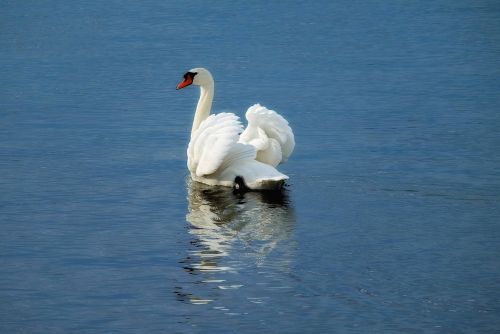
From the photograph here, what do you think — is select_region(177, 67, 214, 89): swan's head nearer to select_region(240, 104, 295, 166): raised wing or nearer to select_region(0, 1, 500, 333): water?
select_region(0, 1, 500, 333): water

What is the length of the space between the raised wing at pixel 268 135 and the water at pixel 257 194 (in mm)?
474

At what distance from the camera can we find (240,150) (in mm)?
14312

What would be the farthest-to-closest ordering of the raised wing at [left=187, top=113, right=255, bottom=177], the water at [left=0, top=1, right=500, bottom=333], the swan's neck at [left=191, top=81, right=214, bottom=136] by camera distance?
the swan's neck at [left=191, top=81, right=214, bottom=136] < the raised wing at [left=187, top=113, right=255, bottom=177] < the water at [left=0, top=1, right=500, bottom=333]

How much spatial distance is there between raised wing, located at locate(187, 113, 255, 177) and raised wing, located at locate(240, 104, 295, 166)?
1.11ft

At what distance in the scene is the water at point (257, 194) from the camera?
1045 centimetres

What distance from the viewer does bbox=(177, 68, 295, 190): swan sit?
14.2m

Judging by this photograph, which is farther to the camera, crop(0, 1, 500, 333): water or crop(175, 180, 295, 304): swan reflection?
crop(175, 180, 295, 304): swan reflection

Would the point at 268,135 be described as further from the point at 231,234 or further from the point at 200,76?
the point at 231,234

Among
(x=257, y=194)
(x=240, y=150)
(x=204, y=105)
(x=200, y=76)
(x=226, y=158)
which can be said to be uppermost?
(x=200, y=76)

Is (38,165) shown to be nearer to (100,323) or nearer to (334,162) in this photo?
(334,162)

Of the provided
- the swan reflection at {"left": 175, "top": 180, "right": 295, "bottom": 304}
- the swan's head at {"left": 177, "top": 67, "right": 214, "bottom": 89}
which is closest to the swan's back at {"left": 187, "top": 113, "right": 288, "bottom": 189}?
the swan reflection at {"left": 175, "top": 180, "right": 295, "bottom": 304}

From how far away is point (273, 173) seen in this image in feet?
46.6

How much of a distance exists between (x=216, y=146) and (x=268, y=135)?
98 centimetres

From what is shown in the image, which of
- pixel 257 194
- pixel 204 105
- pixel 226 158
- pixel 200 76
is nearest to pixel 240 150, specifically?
pixel 226 158
